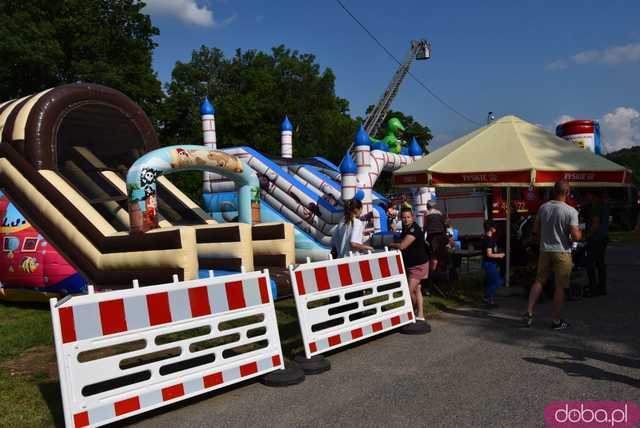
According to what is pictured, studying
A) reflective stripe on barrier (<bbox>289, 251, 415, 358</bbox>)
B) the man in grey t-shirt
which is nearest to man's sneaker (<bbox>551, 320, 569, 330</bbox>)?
the man in grey t-shirt

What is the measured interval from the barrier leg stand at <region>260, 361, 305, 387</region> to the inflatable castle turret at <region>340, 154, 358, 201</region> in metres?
7.81

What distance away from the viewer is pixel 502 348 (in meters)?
5.59

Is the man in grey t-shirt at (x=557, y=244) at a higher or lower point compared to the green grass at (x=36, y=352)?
higher

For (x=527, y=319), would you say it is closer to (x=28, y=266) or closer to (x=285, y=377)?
(x=285, y=377)

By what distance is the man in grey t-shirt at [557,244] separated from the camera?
6.22 meters

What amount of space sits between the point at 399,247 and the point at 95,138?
8.21 m

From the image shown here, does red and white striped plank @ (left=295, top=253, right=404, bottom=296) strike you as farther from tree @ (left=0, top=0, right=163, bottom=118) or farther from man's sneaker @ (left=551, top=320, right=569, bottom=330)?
tree @ (left=0, top=0, right=163, bottom=118)

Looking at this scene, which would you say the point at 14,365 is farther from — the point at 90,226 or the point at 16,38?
the point at 16,38

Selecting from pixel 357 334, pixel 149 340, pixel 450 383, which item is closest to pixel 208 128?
pixel 357 334

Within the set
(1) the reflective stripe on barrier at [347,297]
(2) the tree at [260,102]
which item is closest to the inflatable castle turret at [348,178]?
(1) the reflective stripe on barrier at [347,297]

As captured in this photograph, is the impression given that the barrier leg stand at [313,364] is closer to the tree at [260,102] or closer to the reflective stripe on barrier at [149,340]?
the reflective stripe on barrier at [149,340]

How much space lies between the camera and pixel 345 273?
5.97m

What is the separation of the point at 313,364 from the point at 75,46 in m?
31.5

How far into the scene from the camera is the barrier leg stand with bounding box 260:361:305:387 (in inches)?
184
